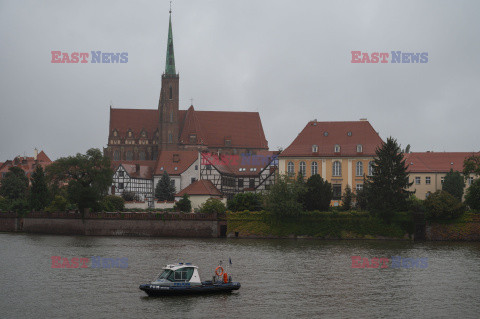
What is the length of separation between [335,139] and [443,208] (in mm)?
23989

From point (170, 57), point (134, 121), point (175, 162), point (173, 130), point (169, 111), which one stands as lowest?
point (175, 162)

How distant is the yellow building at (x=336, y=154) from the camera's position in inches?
3615

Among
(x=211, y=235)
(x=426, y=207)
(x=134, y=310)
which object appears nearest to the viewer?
(x=134, y=310)

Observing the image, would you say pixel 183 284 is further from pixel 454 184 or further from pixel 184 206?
pixel 454 184

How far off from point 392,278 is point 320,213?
104 feet

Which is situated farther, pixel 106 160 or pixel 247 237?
pixel 106 160

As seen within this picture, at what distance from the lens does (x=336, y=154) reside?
9219 cm

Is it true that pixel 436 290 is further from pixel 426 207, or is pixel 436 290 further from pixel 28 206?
pixel 28 206

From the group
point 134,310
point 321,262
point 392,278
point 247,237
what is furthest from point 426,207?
point 134,310

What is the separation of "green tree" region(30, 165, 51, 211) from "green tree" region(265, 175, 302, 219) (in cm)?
3468

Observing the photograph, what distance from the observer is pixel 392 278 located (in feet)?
146

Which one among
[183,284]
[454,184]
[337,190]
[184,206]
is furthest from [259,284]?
[454,184]

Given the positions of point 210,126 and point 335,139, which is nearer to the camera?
point 335,139

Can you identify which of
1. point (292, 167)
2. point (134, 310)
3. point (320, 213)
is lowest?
point (134, 310)
